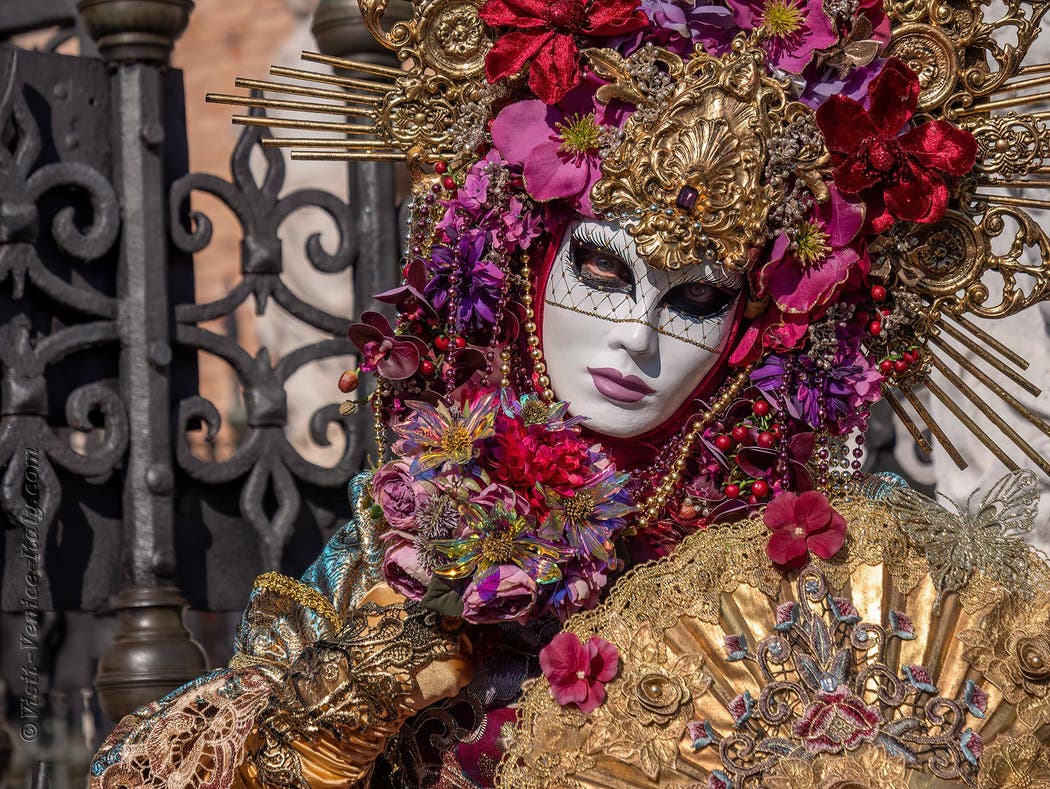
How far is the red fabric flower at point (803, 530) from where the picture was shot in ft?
6.36

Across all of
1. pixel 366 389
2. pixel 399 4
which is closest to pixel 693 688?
pixel 366 389

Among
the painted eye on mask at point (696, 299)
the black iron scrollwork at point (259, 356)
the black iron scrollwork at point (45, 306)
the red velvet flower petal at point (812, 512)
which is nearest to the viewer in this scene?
the red velvet flower petal at point (812, 512)

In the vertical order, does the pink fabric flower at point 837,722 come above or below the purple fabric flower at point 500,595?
below

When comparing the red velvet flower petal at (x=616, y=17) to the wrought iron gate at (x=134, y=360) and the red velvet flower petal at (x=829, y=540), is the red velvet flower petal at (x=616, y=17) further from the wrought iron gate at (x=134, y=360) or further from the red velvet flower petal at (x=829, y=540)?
the wrought iron gate at (x=134, y=360)

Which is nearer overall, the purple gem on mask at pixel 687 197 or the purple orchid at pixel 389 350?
the purple gem on mask at pixel 687 197

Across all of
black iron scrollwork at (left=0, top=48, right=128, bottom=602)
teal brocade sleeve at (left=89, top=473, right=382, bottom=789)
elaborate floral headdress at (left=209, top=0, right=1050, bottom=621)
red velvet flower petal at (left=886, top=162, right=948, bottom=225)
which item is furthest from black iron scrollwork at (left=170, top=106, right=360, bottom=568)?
red velvet flower petal at (left=886, top=162, right=948, bottom=225)

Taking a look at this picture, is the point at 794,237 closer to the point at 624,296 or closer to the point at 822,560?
the point at 624,296

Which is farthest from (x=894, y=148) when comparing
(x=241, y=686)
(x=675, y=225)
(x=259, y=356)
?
(x=259, y=356)

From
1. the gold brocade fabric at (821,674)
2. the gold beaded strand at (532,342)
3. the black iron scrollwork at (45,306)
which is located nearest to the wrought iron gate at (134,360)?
the black iron scrollwork at (45,306)

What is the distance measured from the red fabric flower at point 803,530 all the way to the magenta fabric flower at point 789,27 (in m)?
0.51

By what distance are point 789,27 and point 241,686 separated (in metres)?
1.03

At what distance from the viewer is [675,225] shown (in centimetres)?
198

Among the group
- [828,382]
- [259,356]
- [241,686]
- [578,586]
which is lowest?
[241,686]

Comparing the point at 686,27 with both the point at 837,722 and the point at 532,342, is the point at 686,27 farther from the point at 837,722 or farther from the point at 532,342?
the point at 837,722
